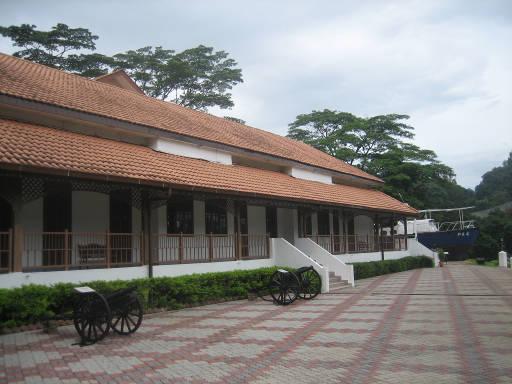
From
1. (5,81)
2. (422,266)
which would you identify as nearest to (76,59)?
(5,81)

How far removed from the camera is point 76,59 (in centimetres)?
3148

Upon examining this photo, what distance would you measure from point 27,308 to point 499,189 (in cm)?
7166

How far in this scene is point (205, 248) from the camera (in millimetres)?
14102

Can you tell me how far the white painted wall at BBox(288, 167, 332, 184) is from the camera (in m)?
20.9

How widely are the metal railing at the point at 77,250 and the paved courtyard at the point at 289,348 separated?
1868mm

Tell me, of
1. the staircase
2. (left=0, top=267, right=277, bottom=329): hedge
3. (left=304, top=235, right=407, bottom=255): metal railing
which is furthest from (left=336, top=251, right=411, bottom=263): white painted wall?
(left=0, top=267, right=277, bottom=329): hedge

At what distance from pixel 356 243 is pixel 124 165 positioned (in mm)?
13157

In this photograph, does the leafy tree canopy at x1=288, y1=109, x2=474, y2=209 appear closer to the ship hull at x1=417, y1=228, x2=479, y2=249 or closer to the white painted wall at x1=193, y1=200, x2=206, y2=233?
the ship hull at x1=417, y1=228, x2=479, y2=249

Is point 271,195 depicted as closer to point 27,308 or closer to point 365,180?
point 27,308

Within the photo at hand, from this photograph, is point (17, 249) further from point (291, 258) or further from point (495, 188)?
point (495, 188)

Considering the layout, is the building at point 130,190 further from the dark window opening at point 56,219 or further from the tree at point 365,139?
the tree at point 365,139

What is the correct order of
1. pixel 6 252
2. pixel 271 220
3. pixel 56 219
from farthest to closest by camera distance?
pixel 271 220 → pixel 56 219 → pixel 6 252

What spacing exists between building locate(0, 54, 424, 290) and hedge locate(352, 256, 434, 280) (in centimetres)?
86

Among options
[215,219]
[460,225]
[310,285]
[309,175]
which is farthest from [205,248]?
[460,225]
